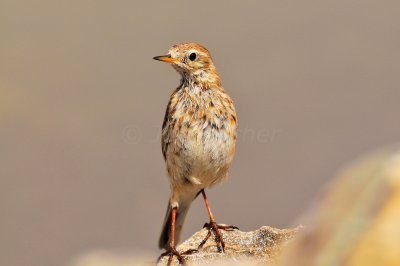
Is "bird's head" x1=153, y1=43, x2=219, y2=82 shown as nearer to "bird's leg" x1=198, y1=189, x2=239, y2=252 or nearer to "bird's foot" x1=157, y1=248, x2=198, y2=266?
"bird's leg" x1=198, y1=189, x2=239, y2=252

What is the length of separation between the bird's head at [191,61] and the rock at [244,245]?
1.94 meters

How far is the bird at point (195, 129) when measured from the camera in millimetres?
6766

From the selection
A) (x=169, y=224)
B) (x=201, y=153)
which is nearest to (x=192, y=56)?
(x=201, y=153)

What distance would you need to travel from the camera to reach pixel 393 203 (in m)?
2.88

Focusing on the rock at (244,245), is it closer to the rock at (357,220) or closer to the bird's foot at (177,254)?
the bird's foot at (177,254)

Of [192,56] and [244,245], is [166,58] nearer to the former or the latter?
[192,56]

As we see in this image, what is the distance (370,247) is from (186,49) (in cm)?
473

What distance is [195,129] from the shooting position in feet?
22.2

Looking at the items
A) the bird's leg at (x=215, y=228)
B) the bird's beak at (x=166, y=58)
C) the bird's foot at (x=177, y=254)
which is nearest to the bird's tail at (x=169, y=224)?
the bird's leg at (x=215, y=228)

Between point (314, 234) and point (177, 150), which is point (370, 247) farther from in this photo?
point (177, 150)

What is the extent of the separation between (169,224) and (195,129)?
1709 millimetres

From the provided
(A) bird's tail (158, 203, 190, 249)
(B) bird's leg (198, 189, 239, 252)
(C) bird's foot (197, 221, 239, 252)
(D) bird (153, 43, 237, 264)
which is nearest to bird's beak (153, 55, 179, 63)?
(D) bird (153, 43, 237, 264)

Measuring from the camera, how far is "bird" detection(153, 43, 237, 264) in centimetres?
677

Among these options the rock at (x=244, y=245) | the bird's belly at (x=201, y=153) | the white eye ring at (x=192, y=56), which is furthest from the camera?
the white eye ring at (x=192, y=56)
